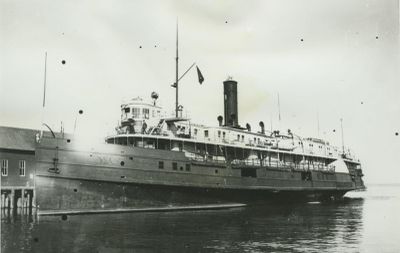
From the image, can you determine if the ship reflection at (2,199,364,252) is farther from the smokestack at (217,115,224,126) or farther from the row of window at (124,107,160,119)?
the smokestack at (217,115,224,126)

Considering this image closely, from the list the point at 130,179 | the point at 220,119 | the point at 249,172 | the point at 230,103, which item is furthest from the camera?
the point at 230,103

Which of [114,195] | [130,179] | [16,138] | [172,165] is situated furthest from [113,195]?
[16,138]

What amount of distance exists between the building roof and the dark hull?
13.2 m

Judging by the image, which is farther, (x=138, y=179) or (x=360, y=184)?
(x=360, y=184)

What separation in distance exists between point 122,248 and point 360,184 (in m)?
39.3

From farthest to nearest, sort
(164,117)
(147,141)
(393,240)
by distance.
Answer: (164,117) < (147,141) < (393,240)

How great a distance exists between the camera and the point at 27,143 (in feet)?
121

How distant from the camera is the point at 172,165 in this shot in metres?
27.6

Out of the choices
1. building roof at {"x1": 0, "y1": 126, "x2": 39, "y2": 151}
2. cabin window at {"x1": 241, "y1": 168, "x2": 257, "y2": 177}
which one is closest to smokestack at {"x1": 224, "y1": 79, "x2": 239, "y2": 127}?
cabin window at {"x1": 241, "y1": 168, "x2": 257, "y2": 177}

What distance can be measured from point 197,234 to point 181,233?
66 cm

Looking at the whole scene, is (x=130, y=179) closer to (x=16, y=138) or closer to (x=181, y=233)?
(x=181, y=233)

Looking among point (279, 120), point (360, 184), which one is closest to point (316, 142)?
point (279, 120)

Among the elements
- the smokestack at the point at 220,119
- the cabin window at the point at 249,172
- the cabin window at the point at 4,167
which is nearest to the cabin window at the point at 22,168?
the cabin window at the point at 4,167

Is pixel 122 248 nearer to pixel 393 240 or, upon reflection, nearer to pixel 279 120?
pixel 393 240
